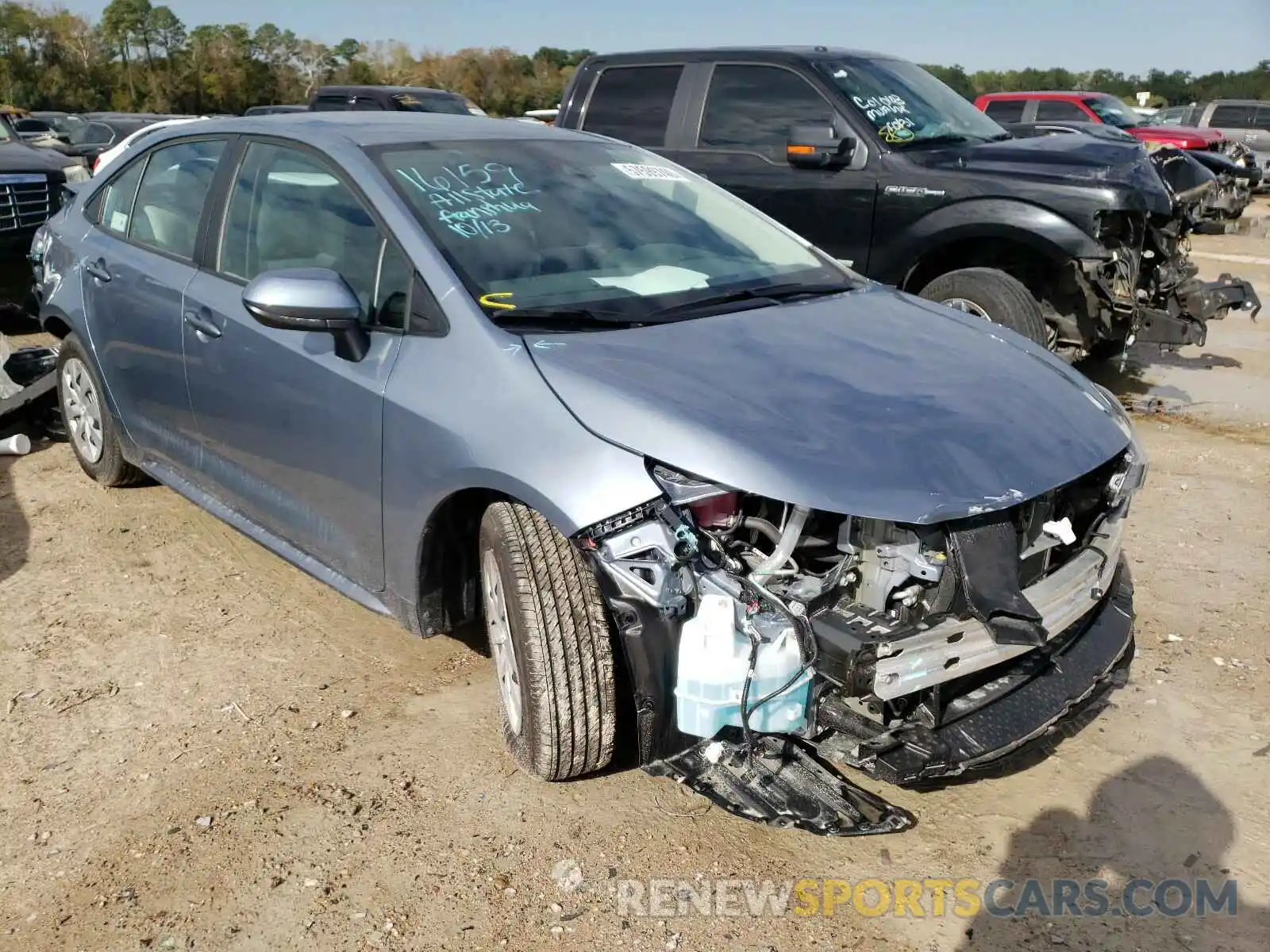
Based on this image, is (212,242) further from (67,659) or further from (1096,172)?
(1096,172)

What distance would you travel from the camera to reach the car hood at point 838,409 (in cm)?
248

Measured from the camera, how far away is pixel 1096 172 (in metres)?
6.07

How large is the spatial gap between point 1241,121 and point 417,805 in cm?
2718

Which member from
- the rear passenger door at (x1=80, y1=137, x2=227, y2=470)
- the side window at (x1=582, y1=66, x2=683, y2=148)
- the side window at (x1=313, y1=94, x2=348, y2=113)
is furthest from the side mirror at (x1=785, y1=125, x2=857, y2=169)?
the side window at (x1=313, y1=94, x2=348, y2=113)

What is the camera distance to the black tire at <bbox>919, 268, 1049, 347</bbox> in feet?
20.1

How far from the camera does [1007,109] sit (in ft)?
63.4

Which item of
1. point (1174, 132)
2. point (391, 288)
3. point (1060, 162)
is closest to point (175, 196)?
point (391, 288)

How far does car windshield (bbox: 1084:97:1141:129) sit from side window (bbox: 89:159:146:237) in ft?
53.5

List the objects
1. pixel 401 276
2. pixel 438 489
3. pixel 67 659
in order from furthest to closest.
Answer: pixel 67 659
pixel 401 276
pixel 438 489

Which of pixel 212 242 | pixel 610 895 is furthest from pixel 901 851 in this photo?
pixel 212 242

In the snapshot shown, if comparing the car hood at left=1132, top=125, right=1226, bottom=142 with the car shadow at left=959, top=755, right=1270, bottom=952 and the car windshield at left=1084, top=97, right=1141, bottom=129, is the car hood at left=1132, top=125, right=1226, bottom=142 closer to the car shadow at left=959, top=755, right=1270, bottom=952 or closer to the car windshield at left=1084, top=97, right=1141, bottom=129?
the car windshield at left=1084, top=97, right=1141, bottom=129

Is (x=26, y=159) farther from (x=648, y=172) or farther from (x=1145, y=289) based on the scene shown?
(x=1145, y=289)

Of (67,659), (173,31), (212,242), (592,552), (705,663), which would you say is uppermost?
(173,31)

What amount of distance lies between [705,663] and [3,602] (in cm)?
304
